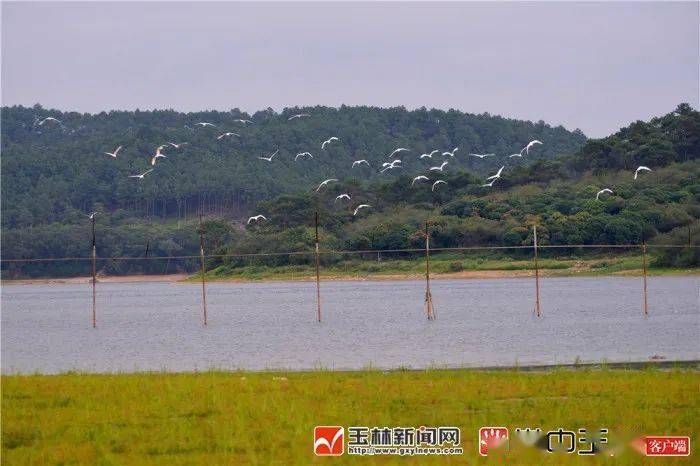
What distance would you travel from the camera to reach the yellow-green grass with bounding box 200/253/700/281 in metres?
63.8

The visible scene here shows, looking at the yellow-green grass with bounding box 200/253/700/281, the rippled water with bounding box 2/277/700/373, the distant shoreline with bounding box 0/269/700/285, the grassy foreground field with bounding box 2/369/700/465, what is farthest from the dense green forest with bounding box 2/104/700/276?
the grassy foreground field with bounding box 2/369/700/465

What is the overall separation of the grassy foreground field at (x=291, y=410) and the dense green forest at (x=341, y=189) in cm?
3090

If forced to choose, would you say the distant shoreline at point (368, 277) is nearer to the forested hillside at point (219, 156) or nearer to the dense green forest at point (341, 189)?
the dense green forest at point (341, 189)

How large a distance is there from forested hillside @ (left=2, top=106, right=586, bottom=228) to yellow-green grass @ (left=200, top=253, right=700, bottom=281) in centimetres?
2916

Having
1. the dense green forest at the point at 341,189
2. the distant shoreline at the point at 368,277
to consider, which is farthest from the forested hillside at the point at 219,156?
the distant shoreline at the point at 368,277

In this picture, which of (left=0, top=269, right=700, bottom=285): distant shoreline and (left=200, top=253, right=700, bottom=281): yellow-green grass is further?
(left=200, top=253, right=700, bottom=281): yellow-green grass

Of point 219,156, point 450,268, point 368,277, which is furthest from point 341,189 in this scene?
point 219,156

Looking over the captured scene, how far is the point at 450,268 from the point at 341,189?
22.0 metres

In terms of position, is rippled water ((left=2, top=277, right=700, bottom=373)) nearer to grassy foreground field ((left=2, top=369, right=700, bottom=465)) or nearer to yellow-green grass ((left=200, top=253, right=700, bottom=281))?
yellow-green grass ((left=200, top=253, right=700, bottom=281))

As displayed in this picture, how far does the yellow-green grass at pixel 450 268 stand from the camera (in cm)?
6375

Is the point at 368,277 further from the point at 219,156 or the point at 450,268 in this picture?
the point at 219,156

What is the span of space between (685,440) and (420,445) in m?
2.76

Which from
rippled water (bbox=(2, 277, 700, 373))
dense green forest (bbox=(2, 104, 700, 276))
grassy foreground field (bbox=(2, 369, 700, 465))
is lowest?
rippled water (bbox=(2, 277, 700, 373))

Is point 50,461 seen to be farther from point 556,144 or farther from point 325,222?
point 556,144
